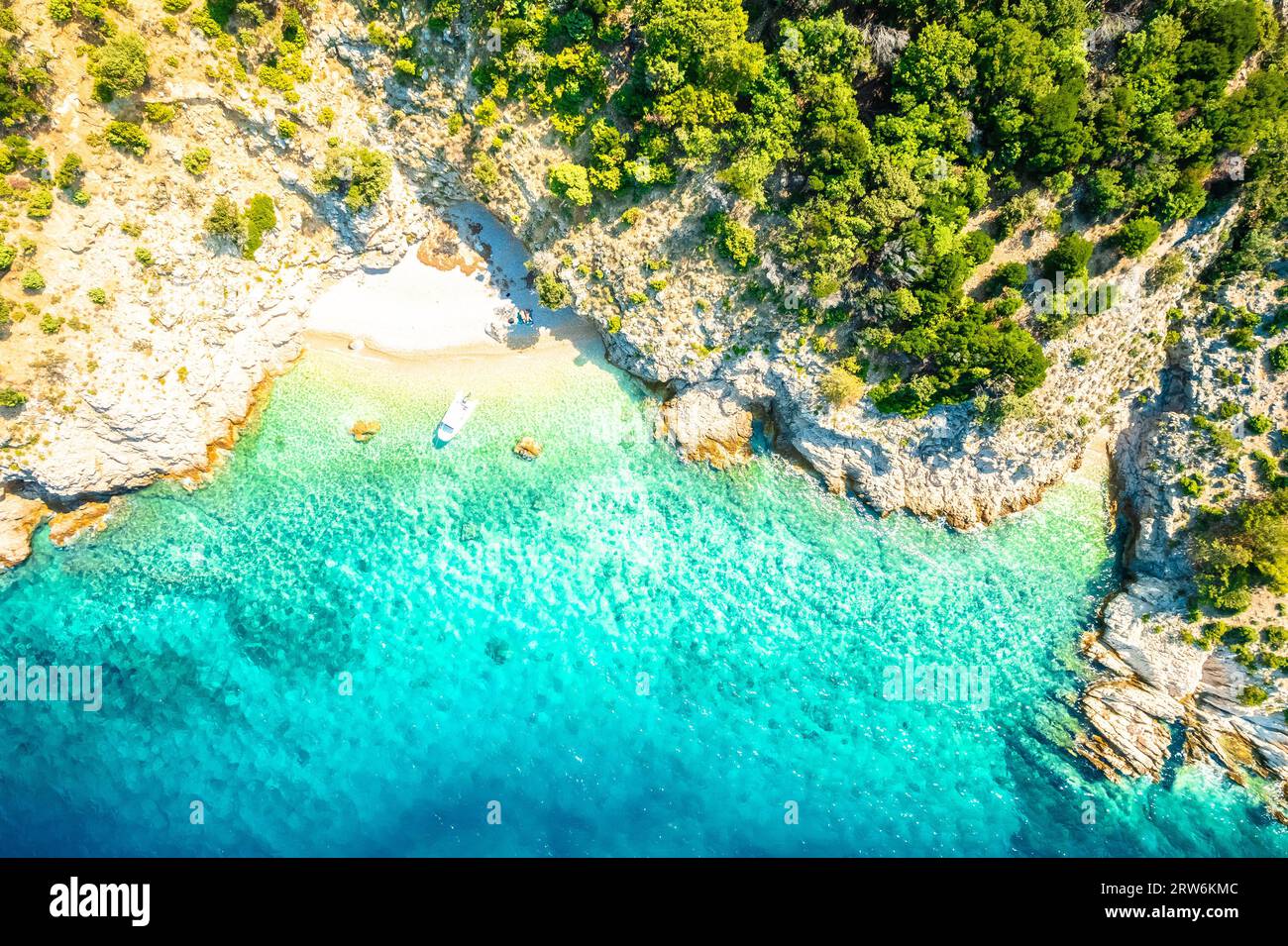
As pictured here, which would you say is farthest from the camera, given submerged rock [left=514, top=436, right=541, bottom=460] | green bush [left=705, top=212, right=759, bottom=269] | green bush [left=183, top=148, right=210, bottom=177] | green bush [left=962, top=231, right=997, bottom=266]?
submerged rock [left=514, top=436, right=541, bottom=460]

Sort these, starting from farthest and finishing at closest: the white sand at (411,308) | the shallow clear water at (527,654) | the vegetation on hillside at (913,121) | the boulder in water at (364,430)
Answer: the white sand at (411,308), the boulder in water at (364,430), the shallow clear water at (527,654), the vegetation on hillside at (913,121)

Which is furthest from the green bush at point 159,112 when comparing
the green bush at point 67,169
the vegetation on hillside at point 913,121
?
the vegetation on hillside at point 913,121

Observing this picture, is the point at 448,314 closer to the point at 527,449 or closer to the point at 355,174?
the point at 355,174

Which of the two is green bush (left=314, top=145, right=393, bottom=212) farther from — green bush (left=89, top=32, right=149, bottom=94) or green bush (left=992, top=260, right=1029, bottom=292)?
green bush (left=992, top=260, right=1029, bottom=292)

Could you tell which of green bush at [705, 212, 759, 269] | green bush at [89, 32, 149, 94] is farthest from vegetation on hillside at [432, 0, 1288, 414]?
green bush at [89, 32, 149, 94]

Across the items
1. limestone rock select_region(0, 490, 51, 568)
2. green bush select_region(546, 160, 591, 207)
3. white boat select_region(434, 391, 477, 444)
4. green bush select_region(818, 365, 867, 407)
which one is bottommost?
limestone rock select_region(0, 490, 51, 568)

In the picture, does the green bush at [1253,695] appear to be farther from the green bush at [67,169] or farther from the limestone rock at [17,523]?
the limestone rock at [17,523]
